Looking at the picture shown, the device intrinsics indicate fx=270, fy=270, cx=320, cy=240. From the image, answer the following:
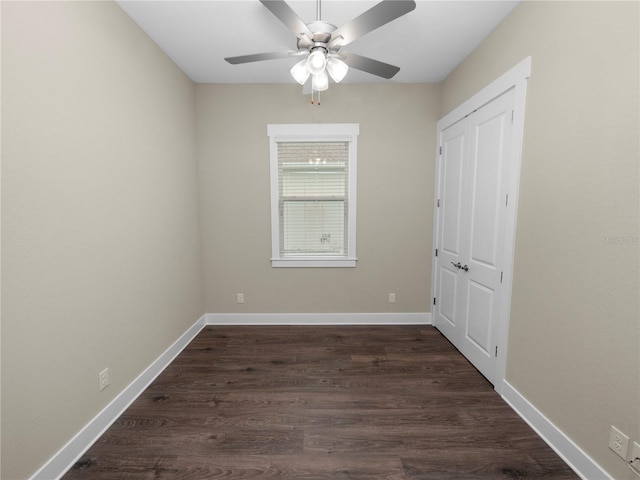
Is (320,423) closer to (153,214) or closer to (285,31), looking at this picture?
(153,214)

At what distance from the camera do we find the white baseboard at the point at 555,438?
141cm

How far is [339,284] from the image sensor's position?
336 cm

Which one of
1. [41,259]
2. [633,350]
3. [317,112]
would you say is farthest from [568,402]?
[317,112]

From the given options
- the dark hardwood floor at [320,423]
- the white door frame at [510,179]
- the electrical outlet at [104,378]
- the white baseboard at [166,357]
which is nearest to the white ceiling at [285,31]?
the white door frame at [510,179]

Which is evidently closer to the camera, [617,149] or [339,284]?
[617,149]

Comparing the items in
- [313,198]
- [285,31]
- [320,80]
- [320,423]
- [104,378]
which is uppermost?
[285,31]

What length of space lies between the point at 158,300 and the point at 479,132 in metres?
3.19

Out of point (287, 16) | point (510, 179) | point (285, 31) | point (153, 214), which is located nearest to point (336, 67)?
point (287, 16)

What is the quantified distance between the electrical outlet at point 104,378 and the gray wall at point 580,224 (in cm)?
285

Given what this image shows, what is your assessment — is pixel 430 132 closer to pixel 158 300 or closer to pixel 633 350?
pixel 633 350

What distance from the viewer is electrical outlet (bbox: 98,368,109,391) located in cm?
176

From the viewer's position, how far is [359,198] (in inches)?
127

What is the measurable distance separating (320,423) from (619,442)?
1543mm

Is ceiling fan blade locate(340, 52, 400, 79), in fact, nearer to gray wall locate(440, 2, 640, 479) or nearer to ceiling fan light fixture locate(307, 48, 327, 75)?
ceiling fan light fixture locate(307, 48, 327, 75)
